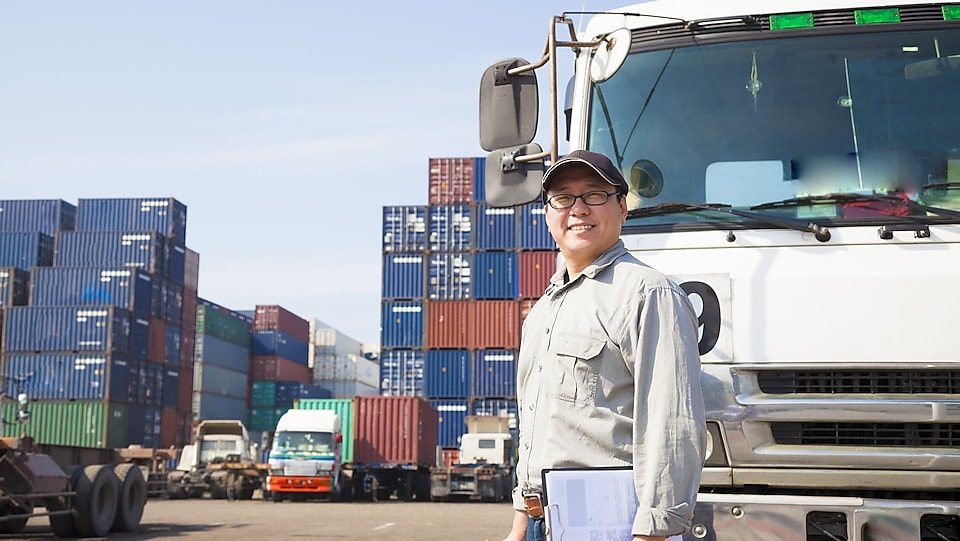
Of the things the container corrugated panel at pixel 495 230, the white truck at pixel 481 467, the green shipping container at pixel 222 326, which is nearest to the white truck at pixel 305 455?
the white truck at pixel 481 467

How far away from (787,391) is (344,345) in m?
65.8

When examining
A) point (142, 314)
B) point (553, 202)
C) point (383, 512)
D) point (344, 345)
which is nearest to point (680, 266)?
point (553, 202)

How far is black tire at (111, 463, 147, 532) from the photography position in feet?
51.5

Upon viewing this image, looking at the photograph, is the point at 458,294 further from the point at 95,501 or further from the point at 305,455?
the point at 95,501

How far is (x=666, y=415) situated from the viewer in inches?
99.7

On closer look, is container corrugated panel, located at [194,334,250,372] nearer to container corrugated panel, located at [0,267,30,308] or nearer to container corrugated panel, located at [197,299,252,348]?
container corrugated panel, located at [197,299,252,348]

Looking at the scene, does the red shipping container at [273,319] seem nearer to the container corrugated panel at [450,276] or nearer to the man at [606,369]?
the container corrugated panel at [450,276]

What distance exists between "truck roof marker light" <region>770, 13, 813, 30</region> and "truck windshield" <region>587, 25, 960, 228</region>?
0.06m

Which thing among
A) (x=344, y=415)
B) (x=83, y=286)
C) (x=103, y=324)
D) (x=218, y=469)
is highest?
(x=83, y=286)

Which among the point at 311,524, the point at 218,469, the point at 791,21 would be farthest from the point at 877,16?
the point at 218,469

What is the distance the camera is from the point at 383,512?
2344 cm

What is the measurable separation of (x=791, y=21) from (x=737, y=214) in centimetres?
104

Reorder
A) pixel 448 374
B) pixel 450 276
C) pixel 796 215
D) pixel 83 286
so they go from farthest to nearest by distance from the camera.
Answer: pixel 83 286 < pixel 450 276 < pixel 448 374 < pixel 796 215

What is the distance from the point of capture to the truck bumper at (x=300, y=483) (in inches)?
1101
